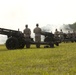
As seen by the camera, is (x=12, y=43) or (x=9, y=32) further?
(x=9, y=32)

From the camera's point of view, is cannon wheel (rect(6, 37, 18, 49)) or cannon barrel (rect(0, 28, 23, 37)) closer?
cannon barrel (rect(0, 28, 23, 37))

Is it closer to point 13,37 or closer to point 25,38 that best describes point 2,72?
point 13,37

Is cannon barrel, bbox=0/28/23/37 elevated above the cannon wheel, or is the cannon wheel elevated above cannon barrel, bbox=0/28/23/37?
cannon barrel, bbox=0/28/23/37

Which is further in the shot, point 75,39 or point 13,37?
point 75,39

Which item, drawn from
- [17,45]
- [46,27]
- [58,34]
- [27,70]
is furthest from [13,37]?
[46,27]

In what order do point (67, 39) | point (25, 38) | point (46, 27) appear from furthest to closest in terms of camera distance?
point (46, 27) < point (67, 39) < point (25, 38)

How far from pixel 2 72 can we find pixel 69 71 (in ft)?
6.55

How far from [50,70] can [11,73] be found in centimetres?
118

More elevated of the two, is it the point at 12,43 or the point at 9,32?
the point at 9,32

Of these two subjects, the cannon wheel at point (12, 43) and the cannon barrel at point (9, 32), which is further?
the cannon wheel at point (12, 43)

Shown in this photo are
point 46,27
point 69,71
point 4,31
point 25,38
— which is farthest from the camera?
point 46,27

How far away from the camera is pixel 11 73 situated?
9.45 m

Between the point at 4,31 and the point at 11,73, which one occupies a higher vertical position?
the point at 4,31

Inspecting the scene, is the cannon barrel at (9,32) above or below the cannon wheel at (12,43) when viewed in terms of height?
above
